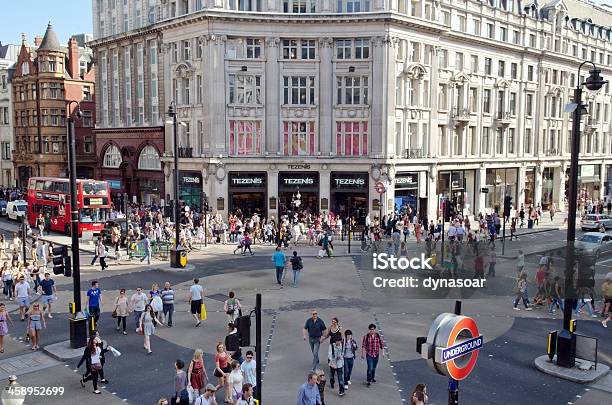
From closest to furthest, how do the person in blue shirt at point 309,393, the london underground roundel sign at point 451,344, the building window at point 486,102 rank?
the london underground roundel sign at point 451,344
the person in blue shirt at point 309,393
the building window at point 486,102

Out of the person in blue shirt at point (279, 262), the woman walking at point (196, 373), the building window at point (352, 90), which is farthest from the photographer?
the building window at point (352, 90)

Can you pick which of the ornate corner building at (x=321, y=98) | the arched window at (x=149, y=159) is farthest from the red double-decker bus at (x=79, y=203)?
the arched window at (x=149, y=159)

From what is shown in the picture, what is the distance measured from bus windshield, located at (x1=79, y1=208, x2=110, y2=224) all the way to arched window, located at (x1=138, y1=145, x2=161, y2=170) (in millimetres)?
12766

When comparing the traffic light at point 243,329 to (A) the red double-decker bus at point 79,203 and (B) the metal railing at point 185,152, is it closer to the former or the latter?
(A) the red double-decker bus at point 79,203

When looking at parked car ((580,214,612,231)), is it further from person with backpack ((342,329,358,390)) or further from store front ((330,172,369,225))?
person with backpack ((342,329,358,390))

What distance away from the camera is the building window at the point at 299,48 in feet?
147

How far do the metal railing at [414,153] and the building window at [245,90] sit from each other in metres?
12.2

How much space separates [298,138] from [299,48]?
22.8 ft

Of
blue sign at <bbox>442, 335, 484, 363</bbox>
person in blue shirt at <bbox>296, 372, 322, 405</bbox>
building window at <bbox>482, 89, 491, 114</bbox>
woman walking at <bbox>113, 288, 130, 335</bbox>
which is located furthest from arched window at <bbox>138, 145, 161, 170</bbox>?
blue sign at <bbox>442, 335, 484, 363</bbox>

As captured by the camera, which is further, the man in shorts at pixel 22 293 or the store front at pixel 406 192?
the store front at pixel 406 192

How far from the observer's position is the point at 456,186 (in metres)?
51.6

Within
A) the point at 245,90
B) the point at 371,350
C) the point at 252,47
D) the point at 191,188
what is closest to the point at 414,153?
the point at 245,90

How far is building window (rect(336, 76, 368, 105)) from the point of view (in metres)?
44.7

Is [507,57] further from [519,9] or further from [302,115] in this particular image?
[302,115]
